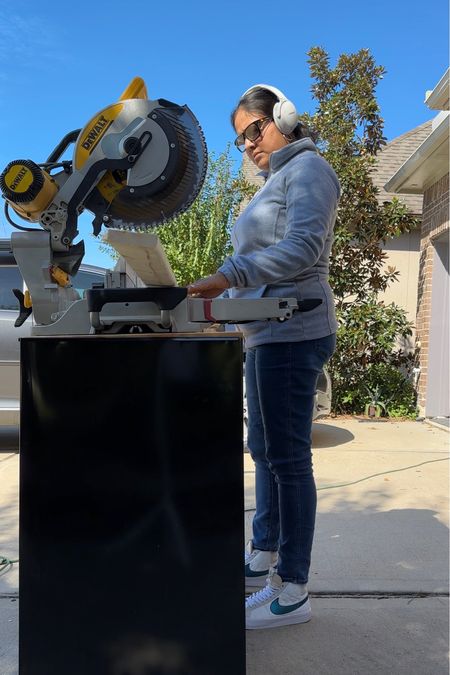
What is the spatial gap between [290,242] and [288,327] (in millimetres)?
332

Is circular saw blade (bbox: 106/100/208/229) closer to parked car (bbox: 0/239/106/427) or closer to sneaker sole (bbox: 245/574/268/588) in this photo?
sneaker sole (bbox: 245/574/268/588)

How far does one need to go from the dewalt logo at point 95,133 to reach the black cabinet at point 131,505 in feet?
2.10

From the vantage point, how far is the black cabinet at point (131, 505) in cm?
157

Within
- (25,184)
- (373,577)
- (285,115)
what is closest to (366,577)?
(373,577)

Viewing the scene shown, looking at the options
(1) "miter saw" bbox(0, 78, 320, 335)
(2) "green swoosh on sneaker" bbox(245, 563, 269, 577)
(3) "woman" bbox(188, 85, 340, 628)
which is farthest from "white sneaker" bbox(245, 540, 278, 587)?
(1) "miter saw" bbox(0, 78, 320, 335)

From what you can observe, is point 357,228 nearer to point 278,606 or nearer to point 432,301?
point 432,301

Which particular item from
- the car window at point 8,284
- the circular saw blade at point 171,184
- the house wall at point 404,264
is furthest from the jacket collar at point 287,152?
the house wall at point 404,264

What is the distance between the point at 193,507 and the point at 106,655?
1.56 ft

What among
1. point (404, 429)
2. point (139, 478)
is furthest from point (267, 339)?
point (404, 429)

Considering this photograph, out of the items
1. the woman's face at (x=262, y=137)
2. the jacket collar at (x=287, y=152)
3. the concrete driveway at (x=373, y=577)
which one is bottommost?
the concrete driveway at (x=373, y=577)

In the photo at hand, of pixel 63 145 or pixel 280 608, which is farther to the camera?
pixel 280 608

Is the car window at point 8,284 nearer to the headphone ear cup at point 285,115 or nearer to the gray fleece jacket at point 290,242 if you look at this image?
the gray fleece jacket at point 290,242

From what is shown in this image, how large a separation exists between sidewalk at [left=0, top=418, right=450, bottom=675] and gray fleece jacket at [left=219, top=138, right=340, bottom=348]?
1114 mm

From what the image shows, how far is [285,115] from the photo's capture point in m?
2.13
